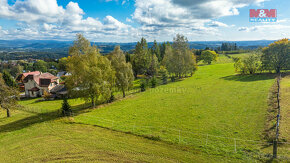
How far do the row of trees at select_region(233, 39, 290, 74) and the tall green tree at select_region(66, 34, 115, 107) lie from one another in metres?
48.8

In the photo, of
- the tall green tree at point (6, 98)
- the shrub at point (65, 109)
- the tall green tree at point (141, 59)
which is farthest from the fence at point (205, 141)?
the tall green tree at point (141, 59)

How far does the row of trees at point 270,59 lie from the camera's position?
44594mm

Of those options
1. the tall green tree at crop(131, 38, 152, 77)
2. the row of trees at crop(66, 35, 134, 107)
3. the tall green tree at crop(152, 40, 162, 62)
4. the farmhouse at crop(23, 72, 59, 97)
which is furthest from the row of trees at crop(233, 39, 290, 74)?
the farmhouse at crop(23, 72, 59, 97)

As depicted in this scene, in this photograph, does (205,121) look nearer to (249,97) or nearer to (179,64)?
(249,97)

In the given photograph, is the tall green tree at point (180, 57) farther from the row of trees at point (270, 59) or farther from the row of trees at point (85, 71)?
the row of trees at point (85, 71)

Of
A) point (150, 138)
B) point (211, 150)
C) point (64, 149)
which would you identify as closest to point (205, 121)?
point (211, 150)

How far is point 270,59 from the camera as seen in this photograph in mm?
46469

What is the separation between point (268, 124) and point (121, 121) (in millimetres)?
18485

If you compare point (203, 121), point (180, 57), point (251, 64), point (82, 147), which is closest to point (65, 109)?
point (82, 147)

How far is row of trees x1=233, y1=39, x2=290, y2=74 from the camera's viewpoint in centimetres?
4459

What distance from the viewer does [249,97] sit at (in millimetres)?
28469

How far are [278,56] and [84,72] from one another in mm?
55262

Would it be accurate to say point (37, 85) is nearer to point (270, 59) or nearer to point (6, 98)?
point (6, 98)

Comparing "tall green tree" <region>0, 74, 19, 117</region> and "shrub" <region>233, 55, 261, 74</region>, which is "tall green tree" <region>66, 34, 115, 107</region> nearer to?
"tall green tree" <region>0, 74, 19, 117</region>
